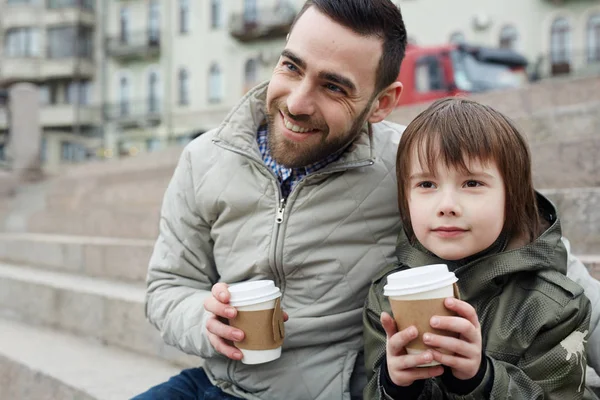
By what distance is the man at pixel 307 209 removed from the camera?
188 cm

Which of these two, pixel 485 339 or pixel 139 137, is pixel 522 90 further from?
pixel 139 137

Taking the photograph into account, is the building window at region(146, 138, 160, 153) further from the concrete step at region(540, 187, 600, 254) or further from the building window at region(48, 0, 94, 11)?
the concrete step at region(540, 187, 600, 254)

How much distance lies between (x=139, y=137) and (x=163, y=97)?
2.38 metres

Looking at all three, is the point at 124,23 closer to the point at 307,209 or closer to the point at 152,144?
the point at 152,144

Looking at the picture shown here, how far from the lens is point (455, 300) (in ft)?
4.24

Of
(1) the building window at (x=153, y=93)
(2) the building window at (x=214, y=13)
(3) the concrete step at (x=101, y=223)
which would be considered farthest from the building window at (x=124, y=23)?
(3) the concrete step at (x=101, y=223)

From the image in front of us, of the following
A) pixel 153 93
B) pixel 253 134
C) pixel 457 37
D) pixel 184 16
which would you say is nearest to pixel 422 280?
pixel 253 134

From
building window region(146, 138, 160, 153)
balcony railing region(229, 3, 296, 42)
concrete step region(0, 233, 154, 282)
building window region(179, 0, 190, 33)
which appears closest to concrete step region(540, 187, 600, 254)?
concrete step region(0, 233, 154, 282)

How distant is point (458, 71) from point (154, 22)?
23.5 metres

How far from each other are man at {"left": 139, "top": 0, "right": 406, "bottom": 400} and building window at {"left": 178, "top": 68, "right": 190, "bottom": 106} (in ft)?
92.0

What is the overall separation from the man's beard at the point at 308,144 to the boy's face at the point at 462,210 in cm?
37

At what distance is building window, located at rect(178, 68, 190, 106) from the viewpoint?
96.6 feet

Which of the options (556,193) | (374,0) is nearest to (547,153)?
(556,193)

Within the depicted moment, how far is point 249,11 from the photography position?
90.8 ft
